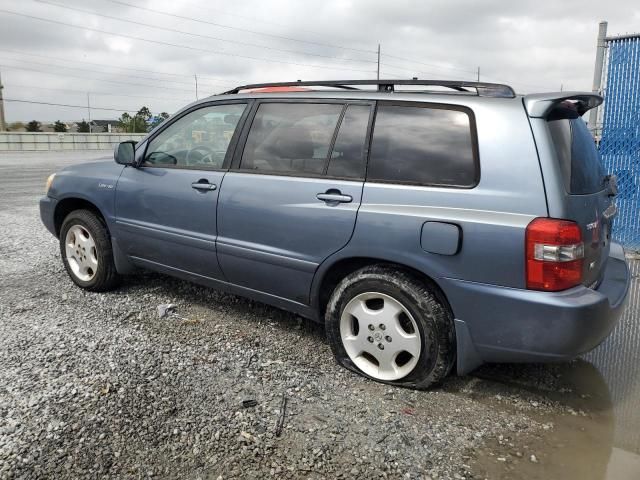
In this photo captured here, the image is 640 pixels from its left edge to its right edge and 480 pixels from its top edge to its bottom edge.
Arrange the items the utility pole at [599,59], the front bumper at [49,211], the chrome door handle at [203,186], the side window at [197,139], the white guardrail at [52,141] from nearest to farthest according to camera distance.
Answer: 1. the chrome door handle at [203,186]
2. the side window at [197,139]
3. the front bumper at [49,211]
4. the utility pole at [599,59]
5. the white guardrail at [52,141]

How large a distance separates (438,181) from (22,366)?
2775mm

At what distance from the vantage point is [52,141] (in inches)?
1628

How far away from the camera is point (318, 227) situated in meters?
3.25

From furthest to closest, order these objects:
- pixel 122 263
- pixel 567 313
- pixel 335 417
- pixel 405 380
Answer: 1. pixel 122 263
2. pixel 405 380
3. pixel 335 417
4. pixel 567 313

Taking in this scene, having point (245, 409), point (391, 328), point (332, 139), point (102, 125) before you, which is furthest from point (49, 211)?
point (102, 125)

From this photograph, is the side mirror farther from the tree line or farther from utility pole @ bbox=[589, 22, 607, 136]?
the tree line

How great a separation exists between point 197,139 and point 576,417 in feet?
10.5

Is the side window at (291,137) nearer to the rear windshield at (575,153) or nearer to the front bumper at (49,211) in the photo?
the rear windshield at (575,153)

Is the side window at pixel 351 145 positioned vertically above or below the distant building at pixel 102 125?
below

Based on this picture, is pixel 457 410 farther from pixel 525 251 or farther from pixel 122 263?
pixel 122 263

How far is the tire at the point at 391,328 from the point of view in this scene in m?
2.96

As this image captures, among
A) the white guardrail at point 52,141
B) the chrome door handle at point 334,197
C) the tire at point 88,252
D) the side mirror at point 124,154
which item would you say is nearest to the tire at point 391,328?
the chrome door handle at point 334,197

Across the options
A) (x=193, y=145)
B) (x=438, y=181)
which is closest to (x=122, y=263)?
(x=193, y=145)

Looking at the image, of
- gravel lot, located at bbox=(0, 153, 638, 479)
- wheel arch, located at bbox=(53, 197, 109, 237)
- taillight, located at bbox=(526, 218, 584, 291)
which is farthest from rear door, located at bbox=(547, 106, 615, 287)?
wheel arch, located at bbox=(53, 197, 109, 237)
